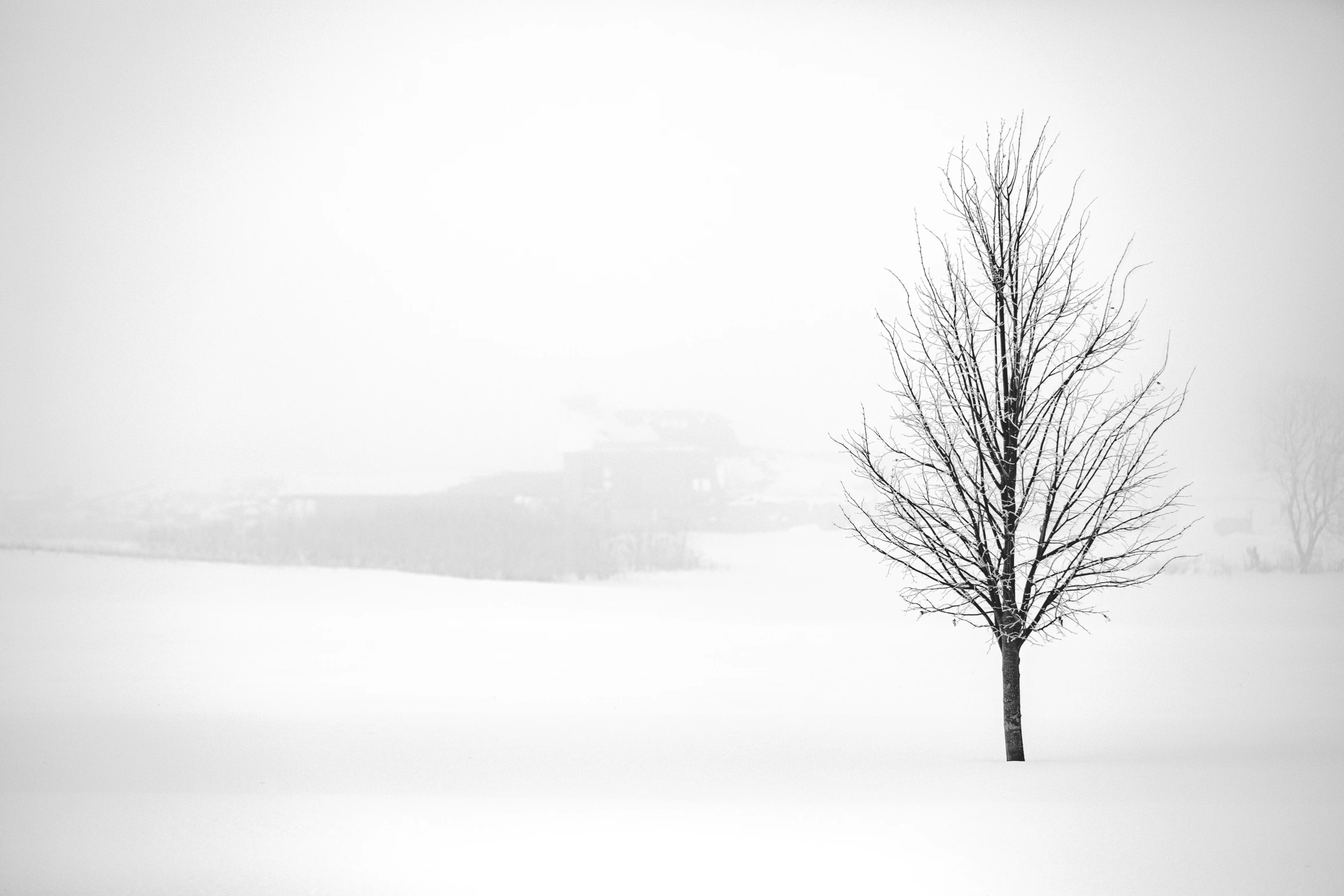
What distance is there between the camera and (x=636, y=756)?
11078mm

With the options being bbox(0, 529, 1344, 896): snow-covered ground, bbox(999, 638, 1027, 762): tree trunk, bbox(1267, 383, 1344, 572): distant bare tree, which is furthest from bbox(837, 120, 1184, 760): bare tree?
bbox(1267, 383, 1344, 572): distant bare tree

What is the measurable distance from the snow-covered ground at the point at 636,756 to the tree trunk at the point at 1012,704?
213 millimetres

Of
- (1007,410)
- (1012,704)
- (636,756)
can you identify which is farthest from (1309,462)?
(636,756)

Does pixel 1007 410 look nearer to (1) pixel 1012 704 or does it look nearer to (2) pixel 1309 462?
(1) pixel 1012 704

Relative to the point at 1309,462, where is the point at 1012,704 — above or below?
below

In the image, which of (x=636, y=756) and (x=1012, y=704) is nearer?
(x=1012, y=704)

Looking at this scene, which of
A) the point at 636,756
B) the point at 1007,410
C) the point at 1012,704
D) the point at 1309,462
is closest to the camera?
the point at 1007,410

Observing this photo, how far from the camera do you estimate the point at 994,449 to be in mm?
9898

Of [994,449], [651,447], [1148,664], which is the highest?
[651,447]

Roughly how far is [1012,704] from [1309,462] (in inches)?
1453

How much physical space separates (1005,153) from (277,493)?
42.1 meters

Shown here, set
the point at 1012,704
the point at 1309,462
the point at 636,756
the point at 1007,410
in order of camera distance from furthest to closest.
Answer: the point at 1309,462
the point at 636,756
the point at 1012,704
the point at 1007,410

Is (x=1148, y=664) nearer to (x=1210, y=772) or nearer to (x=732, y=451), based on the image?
(x=1210, y=772)

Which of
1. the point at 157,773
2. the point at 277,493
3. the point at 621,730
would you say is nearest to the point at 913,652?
the point at 621,730
